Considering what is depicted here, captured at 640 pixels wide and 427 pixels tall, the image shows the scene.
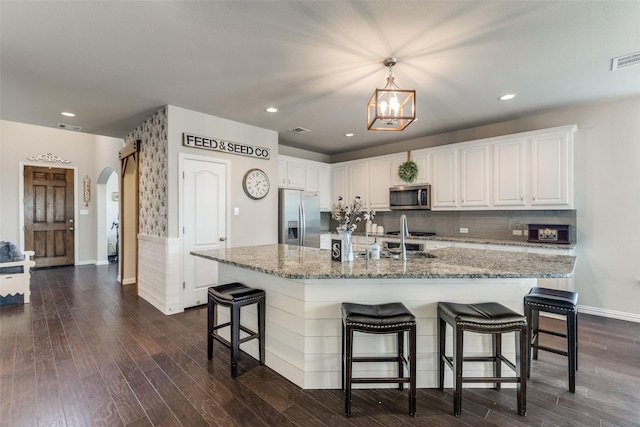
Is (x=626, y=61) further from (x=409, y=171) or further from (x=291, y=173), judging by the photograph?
(x=291, y=173)

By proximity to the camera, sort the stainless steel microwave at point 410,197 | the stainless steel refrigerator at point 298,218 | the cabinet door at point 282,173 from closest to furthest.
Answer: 1. the stainless steel microwave at point 410,197
2. the stainless steel refrigerator at point 298,218
3. the cabinet door at point 282,173

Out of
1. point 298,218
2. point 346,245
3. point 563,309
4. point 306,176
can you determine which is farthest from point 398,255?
point 306,176

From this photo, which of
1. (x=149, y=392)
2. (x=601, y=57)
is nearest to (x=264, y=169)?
(x=149, y=392)

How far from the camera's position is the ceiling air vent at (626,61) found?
2.61 meters

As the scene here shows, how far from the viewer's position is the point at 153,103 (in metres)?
3.74

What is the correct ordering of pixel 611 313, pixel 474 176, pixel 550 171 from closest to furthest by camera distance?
pixel 611 313, pixel 550 171, pixel 474 176

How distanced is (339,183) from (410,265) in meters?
4.19

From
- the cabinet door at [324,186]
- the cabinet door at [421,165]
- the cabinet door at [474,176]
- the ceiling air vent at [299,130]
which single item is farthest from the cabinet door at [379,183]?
the ceiling air vent at [299,130]

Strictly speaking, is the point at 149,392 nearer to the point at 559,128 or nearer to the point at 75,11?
the point at 75,11

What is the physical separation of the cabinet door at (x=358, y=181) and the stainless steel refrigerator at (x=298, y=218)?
0.80 metres

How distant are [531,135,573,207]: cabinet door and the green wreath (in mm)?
1648

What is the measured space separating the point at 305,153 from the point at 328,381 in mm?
5004

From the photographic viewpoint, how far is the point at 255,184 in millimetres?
4781

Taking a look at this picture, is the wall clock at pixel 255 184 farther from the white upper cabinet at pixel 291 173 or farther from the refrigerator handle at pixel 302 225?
the refrigerator handle at pixel 302 225
